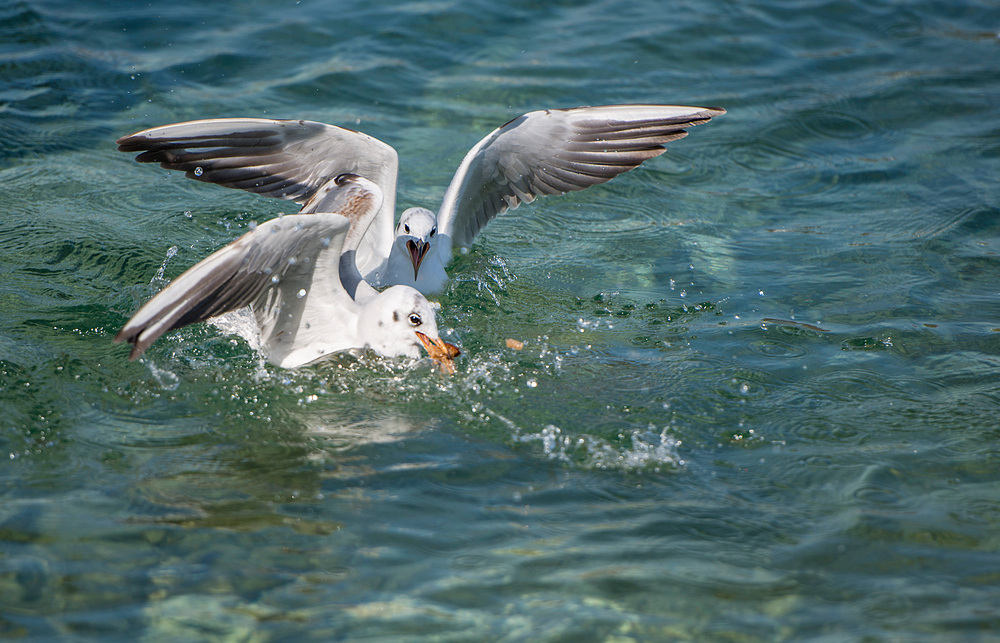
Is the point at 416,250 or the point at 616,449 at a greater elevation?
the point at 416,250

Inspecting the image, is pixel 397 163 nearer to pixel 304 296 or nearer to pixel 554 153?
pixel 554 153

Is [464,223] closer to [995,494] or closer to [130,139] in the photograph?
[130,139]

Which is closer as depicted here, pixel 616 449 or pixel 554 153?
pixel 616 449

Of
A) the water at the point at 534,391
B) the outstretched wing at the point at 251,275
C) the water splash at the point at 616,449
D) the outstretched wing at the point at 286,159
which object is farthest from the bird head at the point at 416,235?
the water splash at the point at 616,449

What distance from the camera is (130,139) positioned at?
17.4ft

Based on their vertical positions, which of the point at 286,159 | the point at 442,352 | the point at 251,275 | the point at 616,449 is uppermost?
the point at 286,159

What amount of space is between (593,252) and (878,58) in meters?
5.83

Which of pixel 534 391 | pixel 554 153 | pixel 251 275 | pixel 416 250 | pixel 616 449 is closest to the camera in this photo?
pixel 616 449

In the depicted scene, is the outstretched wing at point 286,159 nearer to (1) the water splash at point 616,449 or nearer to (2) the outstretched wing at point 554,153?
(2) the outstretched wing at point 554,153

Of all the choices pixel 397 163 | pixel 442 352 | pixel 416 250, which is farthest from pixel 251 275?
pixel 397 163

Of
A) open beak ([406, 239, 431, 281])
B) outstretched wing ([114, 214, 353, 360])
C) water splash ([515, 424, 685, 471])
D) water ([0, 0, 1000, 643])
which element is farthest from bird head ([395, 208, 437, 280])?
water splash ([515, 424, 685, 471])

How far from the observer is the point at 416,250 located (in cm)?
618

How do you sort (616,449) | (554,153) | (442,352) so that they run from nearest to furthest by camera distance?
(616,449)
(442,352)
(554,153)

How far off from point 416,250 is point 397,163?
77 cm
